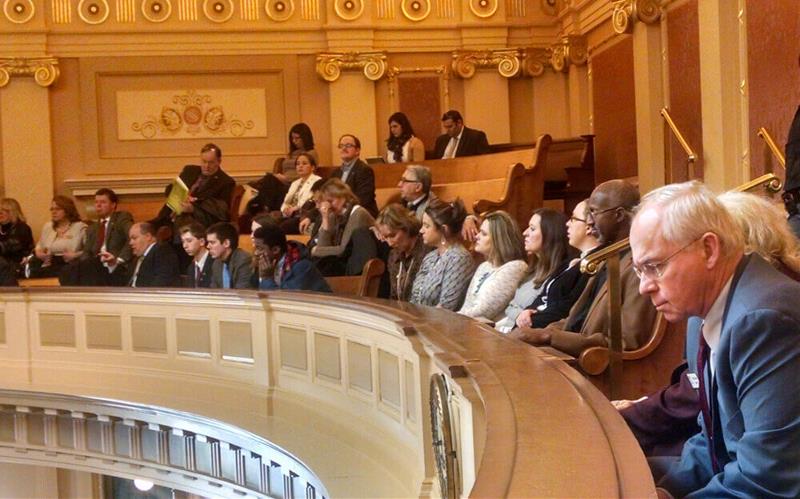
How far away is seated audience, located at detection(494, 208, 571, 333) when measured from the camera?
214 inches

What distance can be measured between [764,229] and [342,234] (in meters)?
5.45

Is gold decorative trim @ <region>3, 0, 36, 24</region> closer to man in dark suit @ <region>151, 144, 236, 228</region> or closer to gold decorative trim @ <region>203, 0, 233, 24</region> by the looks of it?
gold decorative trim @ <region>203, 0, 233, 24</region>

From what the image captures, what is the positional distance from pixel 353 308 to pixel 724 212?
3.60m

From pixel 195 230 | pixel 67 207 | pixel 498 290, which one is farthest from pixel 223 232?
pixel 67 207

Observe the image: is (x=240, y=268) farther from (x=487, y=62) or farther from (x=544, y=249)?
(x=487, y=62)

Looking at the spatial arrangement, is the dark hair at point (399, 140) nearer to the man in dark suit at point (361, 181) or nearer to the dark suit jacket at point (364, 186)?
the man in dark suit at point (361, 181)

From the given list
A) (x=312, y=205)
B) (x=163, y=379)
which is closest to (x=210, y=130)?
(x=312, y=205)

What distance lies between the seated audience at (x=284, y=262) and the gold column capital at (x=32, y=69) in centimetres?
592

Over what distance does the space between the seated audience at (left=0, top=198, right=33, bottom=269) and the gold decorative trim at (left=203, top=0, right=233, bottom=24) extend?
9.83 feet

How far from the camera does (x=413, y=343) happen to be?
14.9 feet

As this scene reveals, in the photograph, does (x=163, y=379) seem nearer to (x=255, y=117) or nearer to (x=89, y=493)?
(x=89, y=493)

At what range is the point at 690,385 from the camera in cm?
299

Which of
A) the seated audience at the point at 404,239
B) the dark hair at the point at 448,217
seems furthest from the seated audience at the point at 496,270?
the seated audience at the point at 404,239

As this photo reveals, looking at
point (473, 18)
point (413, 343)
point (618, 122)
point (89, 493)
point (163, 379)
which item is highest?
point (473, 18)
